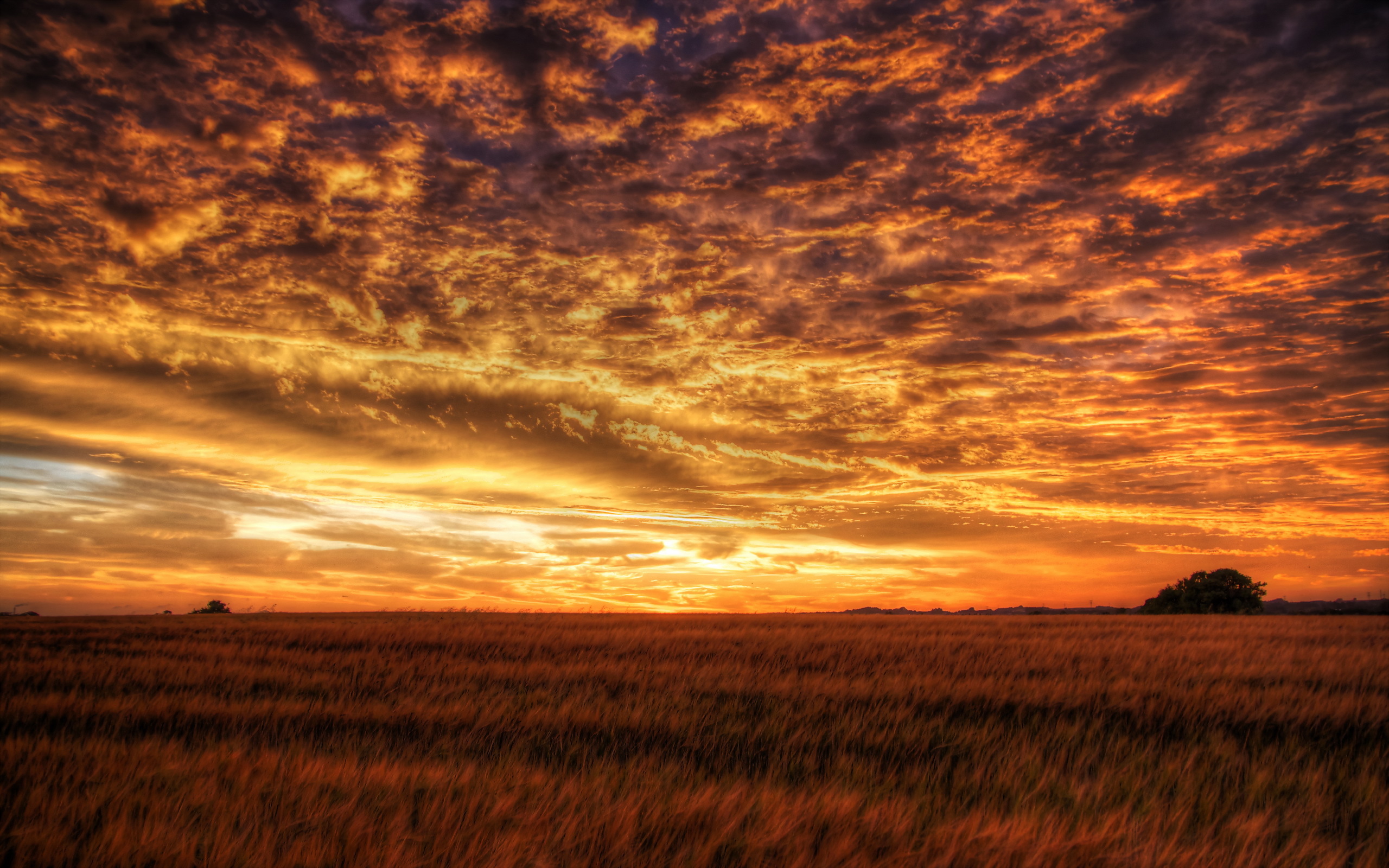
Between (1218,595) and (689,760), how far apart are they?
57599 mm

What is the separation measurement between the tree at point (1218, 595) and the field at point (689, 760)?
141 ft

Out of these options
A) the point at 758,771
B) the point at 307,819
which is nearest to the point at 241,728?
the point at 307,819

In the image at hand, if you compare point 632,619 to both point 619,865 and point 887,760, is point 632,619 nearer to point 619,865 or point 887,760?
point 887,760

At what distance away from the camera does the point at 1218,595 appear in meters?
48.3

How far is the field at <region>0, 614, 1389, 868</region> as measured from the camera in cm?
316

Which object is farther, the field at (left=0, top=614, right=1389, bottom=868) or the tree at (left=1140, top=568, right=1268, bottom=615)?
the tree at (left=1140, top=568, right=1268, bottom=615)

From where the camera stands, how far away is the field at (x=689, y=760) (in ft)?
10.4

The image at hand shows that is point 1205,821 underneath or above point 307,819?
underneath

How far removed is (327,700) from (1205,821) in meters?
8.34

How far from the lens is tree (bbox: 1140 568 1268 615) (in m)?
47.7

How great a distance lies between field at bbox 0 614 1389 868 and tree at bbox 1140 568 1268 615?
43.0 metres

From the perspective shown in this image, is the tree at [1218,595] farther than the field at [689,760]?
Yes

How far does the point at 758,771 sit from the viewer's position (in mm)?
5035

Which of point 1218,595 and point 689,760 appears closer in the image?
point 689,760
